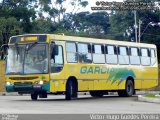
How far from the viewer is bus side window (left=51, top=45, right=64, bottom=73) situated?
23.7 metres

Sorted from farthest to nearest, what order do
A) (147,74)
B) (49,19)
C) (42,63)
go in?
(49,19) < (147,74) < (42,63)

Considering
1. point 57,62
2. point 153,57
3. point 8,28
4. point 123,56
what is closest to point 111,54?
point 123,56

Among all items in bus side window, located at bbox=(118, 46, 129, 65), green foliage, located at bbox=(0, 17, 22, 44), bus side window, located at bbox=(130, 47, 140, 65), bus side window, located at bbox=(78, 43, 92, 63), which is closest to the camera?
bus side window, located at bbox=(78, 43, 92, 63)

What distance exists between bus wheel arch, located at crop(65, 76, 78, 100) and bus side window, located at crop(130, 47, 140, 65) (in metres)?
6.46

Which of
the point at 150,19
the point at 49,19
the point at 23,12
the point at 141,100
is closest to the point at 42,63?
the point at 141,100

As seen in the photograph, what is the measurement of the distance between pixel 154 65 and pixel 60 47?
1059 cm

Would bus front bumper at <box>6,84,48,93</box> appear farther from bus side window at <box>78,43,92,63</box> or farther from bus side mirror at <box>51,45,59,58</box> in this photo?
bus side window at <box>78,43,92,63</box>

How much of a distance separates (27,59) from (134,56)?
8940 millimetres

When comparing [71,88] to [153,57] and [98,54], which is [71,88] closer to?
[98,54]

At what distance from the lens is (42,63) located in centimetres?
2359

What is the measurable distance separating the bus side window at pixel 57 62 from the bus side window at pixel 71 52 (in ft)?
1.87

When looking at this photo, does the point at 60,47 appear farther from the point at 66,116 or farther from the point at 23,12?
the point at 23,12

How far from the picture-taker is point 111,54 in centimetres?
2886

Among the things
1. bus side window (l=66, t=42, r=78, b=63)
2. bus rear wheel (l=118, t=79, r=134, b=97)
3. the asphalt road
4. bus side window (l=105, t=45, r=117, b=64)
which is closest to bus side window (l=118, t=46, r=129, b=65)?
bus side window (l=105, t=45, r=117, b=64)
